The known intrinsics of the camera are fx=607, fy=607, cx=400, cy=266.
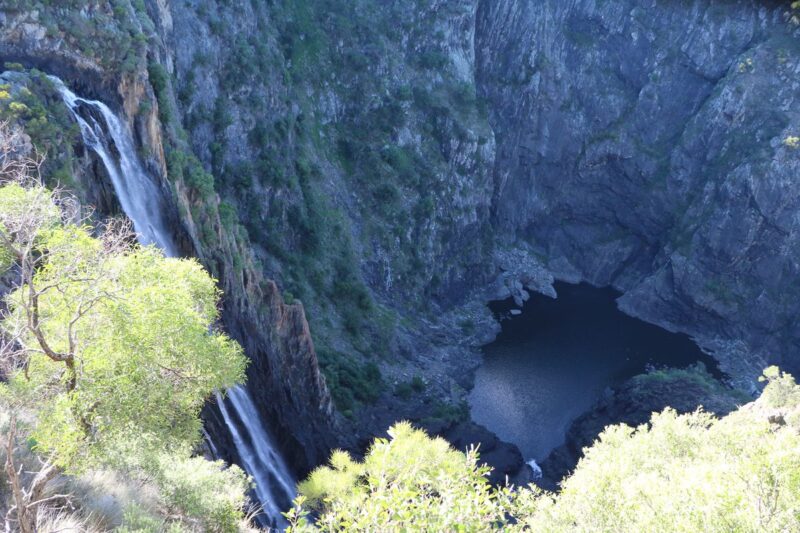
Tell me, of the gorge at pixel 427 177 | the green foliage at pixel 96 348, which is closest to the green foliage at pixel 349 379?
the gorge at pixel 427 177

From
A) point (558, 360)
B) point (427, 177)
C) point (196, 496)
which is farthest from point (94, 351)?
point (427, 177)

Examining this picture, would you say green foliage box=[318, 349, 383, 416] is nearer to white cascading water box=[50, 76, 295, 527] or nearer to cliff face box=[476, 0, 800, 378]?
white cascading water box=[50, 76, 295, 527]

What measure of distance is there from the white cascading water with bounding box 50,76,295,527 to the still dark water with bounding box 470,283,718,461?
2723cm

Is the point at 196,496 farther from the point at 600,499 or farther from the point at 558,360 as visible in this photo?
the point at 558,360

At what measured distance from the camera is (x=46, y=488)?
13.8m

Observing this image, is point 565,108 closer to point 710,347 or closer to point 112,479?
point 710,347

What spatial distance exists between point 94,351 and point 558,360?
2328 inches

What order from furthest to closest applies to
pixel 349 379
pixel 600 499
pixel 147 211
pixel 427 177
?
pixel 427 177, pixel 349 379, pixel 147 211, pixel 600 499

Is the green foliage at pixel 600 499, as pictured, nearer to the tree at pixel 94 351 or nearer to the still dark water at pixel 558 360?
the tree at pixel 94 351

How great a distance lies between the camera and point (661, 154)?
8456cm

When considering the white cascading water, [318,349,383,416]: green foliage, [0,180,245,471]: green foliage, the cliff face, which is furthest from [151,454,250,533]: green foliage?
the cliff face

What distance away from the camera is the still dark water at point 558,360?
5681 cm

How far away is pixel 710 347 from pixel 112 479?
75.7 m

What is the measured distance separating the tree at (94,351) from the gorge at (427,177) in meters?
14.3
